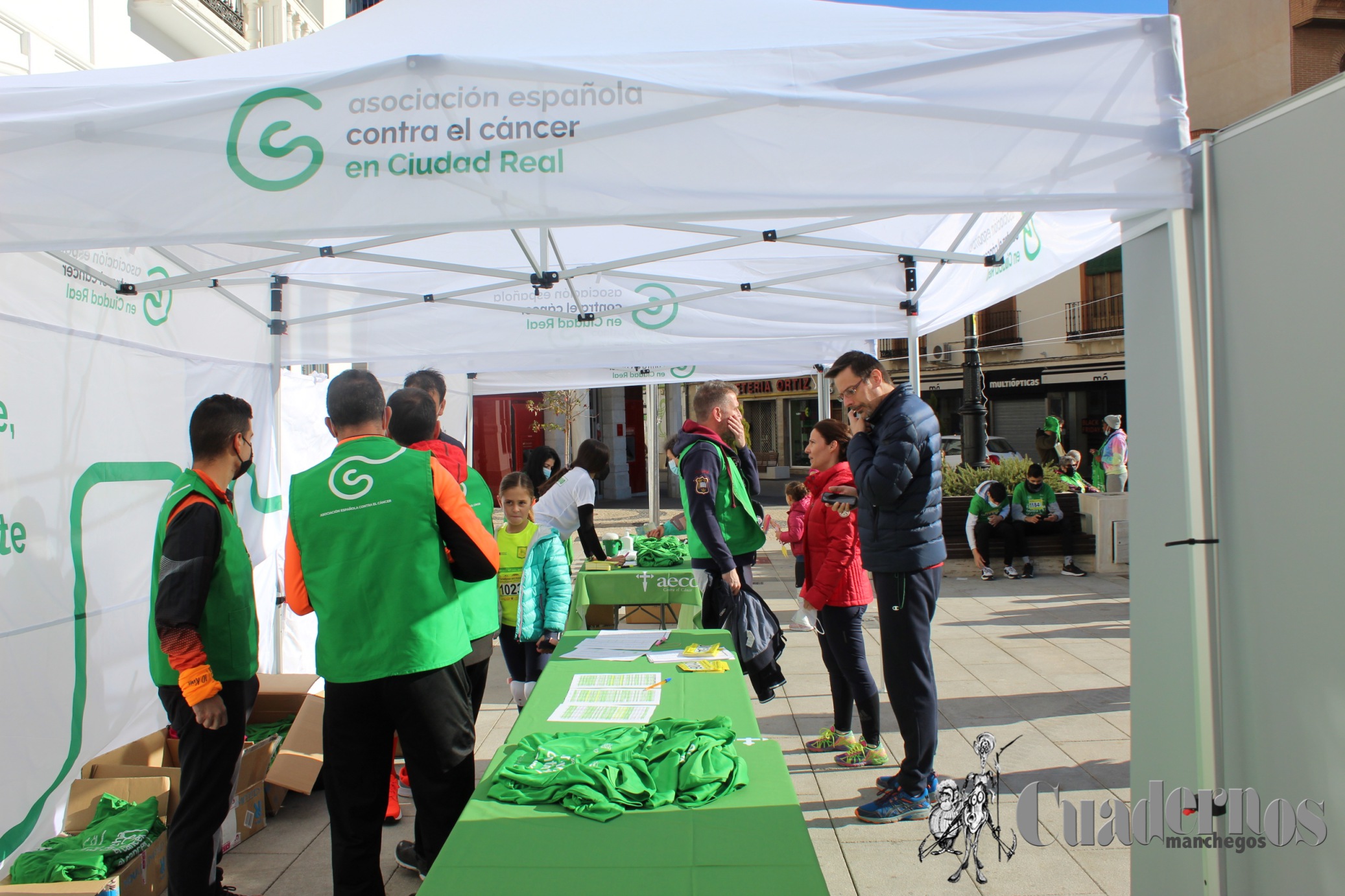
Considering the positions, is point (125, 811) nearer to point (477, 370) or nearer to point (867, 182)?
point (867, 182)

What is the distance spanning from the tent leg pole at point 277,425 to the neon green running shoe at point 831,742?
3.10 metres

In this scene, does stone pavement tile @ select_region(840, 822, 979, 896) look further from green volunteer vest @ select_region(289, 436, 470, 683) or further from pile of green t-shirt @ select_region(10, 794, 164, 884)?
pile of green t-shirt @ select_region(10, 794, 164, 884)

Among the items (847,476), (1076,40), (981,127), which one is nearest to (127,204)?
(981,127)

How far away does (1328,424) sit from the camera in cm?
171

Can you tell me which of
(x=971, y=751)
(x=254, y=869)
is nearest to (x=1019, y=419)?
(x=971, y=751)

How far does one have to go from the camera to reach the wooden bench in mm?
9141

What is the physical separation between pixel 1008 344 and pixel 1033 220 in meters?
23.9

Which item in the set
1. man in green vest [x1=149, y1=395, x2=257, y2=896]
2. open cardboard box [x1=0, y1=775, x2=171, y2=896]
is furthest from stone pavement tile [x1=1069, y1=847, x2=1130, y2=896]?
open cardboard box [x1=0, y1=775, x2=171, y2=896]

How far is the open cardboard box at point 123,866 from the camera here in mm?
2316

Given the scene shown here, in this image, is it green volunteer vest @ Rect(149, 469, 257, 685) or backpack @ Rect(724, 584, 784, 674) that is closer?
green volunteer vest @ Rect(149, 469, 257, 685)

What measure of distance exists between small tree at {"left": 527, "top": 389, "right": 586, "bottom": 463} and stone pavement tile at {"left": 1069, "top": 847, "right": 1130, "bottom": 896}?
51.8 feet

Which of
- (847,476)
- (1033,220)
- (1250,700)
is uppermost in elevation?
(1033,220)

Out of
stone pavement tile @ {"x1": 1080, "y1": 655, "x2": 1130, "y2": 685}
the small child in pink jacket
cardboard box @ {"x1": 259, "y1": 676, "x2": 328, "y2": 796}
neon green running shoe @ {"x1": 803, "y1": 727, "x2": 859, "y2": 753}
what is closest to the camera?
cardboard box @ {"x1": 259, "y1": 676, "x2": 328, "y2": 796}

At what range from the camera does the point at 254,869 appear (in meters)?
3.06
